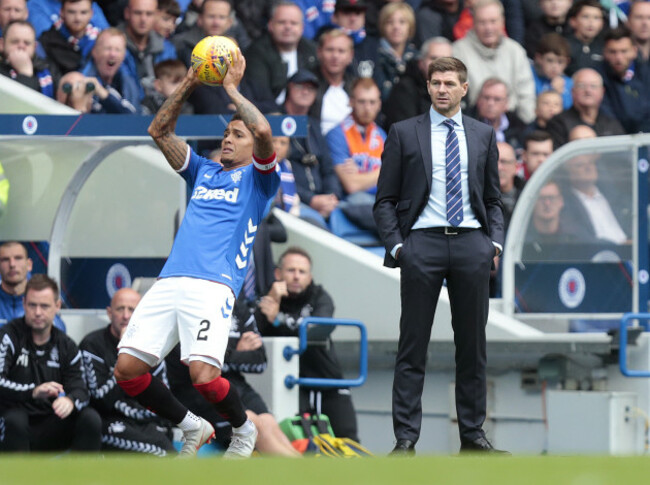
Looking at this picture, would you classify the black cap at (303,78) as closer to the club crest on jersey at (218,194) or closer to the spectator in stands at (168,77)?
the spectator in stands at (168,77)

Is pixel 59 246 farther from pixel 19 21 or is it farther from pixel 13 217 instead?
pixel 19 21

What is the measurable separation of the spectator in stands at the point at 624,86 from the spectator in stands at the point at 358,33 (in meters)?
2.77

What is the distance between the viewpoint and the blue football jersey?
820 cm

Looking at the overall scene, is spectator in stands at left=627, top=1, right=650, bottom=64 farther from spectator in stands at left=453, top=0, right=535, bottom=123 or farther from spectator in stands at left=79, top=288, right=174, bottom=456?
spectator in stands at left=79, top=288, right=174, bottom=456

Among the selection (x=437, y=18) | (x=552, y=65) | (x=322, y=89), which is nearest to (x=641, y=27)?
(x=552, y=65)

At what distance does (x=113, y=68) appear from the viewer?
12984mm

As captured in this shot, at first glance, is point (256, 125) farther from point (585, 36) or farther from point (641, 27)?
point (641, 27)

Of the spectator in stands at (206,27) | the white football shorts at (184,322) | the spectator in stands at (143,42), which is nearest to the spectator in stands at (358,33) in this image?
the spectator in stands at (206,27)

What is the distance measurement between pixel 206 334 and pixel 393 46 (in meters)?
7.80

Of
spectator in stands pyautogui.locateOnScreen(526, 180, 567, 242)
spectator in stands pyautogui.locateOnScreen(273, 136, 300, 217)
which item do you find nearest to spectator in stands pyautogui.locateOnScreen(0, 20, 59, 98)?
spectator in stands pyautogui.locateOnScreen(273, 136, 300, 217)

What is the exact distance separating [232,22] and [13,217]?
12.7ft

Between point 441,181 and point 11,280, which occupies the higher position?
point 441,181

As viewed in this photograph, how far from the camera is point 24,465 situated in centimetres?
464

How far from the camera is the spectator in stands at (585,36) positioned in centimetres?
1692
